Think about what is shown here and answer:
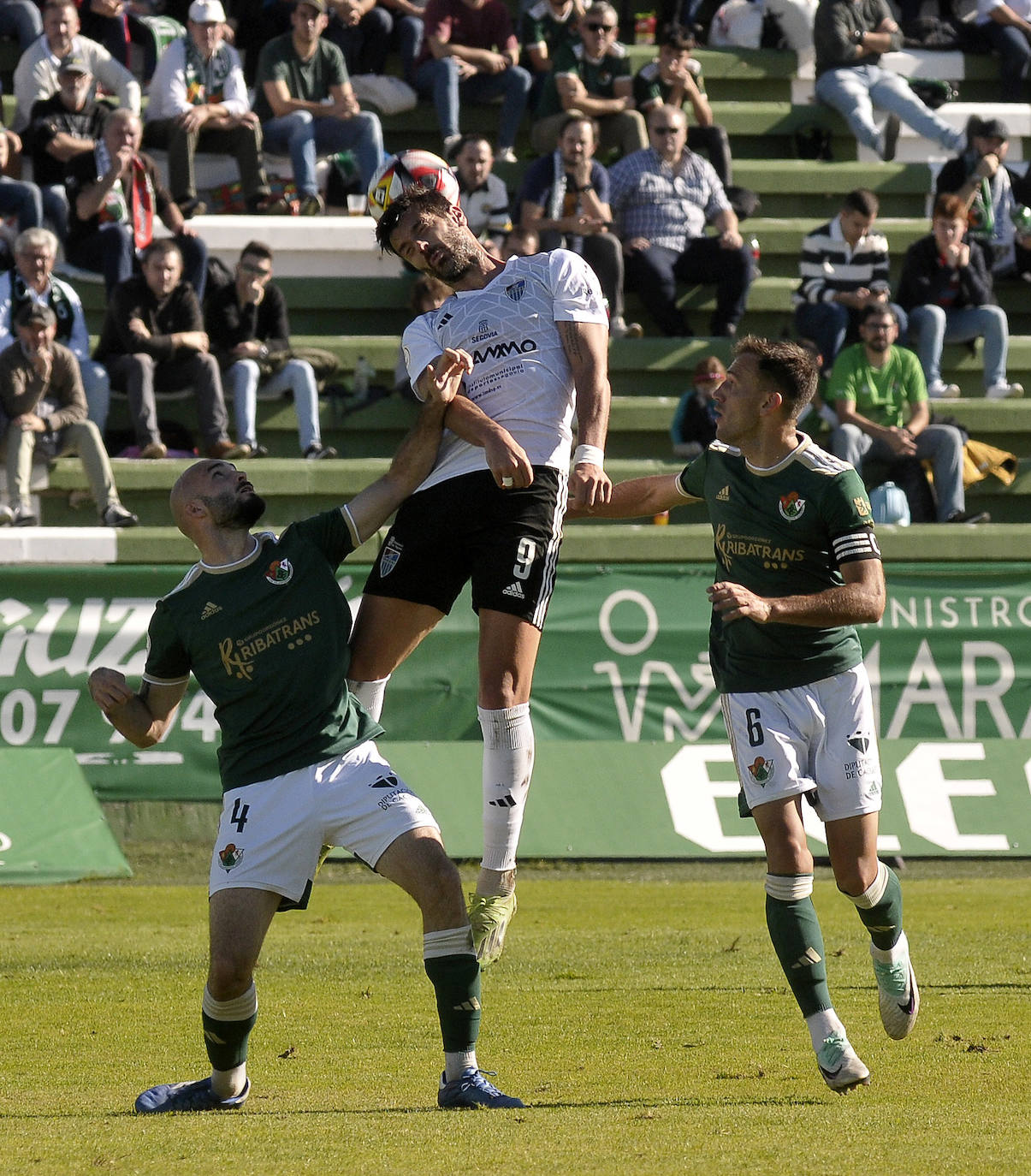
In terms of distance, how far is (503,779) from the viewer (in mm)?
6211

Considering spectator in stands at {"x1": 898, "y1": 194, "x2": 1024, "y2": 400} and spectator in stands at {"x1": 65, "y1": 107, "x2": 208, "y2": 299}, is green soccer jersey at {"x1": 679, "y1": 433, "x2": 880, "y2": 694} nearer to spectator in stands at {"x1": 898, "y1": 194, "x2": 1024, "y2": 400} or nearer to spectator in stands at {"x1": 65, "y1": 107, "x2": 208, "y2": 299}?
spectator in stands at {"x1": 65, "y1": 107, "x2": 208, "y2": 299}

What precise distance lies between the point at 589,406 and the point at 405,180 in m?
1.06

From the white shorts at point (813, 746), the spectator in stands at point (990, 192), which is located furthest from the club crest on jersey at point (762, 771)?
the spectator in stands at point (990, 192)

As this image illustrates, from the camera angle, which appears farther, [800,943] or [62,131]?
[62,131]

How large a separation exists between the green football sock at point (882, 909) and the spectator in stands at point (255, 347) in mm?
8648

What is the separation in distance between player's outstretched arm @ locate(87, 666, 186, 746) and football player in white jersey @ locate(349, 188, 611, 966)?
71 centimetres

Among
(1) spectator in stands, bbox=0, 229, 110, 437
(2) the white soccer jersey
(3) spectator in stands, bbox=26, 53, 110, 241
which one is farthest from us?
(3) spectator in stands, bbox=26, 53, 110, 241

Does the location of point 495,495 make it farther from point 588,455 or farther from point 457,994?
point 457,994

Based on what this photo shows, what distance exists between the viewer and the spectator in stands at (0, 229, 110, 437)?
43.1ft

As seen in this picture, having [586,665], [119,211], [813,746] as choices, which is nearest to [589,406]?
[813,746]

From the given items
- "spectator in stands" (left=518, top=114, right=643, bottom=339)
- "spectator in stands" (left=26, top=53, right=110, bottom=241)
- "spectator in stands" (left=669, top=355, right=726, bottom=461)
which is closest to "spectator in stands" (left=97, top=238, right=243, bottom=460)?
"spectator in stands" (left=26, top=53, right=110, bottom=241)

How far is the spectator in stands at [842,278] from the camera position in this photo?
1482cm

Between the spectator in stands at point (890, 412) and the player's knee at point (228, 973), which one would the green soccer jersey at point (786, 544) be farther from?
the spectator in stands at point (890, 412)

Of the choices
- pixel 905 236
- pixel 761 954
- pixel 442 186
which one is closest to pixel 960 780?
pixel 761 954
